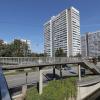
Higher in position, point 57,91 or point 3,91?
point 3,91

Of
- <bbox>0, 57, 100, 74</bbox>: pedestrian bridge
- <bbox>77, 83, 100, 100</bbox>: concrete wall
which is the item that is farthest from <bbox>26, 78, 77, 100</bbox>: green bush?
<bbox>0, 57, 100, 74</bbox>: pedestrian bridge

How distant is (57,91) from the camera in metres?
28.9

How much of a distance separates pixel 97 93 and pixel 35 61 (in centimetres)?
2013

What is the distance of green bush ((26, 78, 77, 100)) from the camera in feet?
86.1

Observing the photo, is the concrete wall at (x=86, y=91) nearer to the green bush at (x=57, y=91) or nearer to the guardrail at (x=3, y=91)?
the green bush at (x=57, y=91)

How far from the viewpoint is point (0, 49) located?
84.2 m

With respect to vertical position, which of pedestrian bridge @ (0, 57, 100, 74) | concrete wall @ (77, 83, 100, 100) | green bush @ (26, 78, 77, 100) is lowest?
concrete wall @ (77, 83, 100, 100)

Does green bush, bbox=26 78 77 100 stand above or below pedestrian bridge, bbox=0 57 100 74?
below

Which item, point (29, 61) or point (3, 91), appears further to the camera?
point (29, 61)

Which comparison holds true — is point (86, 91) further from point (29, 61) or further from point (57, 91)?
point (29, 61)

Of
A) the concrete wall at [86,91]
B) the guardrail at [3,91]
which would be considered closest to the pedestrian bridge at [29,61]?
the concrete wall at [86,91]

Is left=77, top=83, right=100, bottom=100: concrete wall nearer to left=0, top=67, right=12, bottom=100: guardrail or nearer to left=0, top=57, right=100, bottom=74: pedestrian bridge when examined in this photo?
left=0, top=57, right=100, bottom=74: pedestrian bridge

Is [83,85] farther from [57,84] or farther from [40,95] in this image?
[40,95]

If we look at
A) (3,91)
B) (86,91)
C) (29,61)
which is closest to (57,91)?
(29,61)
